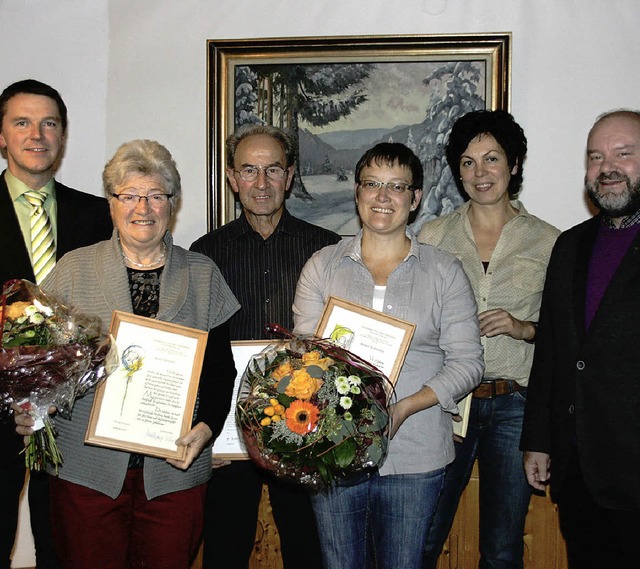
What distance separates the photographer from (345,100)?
13.4 feet

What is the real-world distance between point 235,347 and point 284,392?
901mm

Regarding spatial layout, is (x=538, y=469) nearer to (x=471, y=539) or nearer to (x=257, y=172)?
(x=471, y=539)

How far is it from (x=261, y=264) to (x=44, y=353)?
1192 mm

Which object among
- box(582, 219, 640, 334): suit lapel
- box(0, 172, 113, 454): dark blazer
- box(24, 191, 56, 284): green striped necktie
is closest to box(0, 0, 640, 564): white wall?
box(0, 172, 113, 454): dark blazer

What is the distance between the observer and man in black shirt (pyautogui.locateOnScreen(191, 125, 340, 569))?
10.2ft

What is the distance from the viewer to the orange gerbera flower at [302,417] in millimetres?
2104

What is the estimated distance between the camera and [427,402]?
98.6 inches

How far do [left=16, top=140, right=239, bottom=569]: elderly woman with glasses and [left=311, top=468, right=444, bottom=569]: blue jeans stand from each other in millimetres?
503

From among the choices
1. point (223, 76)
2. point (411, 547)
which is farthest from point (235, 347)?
point (223, 76)

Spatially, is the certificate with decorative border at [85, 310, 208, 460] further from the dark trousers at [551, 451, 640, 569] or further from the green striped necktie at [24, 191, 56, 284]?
the dark trousers at [551, 451, 640, 569]

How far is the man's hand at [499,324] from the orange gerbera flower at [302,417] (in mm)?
1101

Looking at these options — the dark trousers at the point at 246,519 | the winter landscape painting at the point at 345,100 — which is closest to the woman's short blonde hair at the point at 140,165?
the dark trousers at the point at 246,519

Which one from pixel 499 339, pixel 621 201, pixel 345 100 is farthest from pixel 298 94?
pixel 621 201

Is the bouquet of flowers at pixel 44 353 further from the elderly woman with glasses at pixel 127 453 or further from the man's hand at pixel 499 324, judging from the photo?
the man's hand at pixel 499 324
